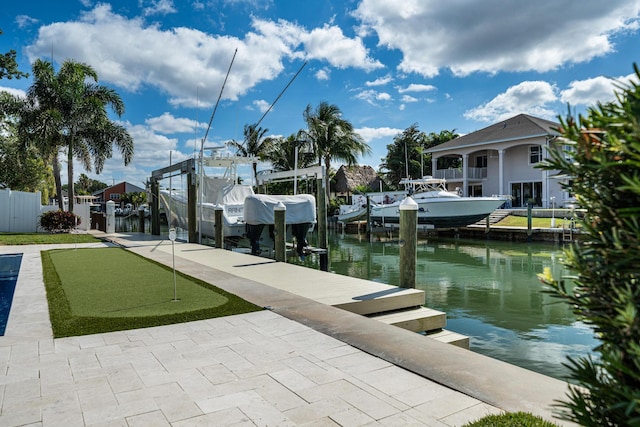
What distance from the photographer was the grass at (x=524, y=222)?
77.3ft

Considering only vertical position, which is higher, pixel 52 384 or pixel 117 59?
pixel 117 59

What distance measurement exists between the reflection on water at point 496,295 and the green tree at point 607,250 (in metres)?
0.17

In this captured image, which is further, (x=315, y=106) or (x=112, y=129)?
(x=315, y=106)

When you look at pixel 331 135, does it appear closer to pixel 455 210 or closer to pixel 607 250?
pixel 455 210

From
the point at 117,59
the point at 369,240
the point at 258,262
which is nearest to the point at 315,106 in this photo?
the point at 369,240

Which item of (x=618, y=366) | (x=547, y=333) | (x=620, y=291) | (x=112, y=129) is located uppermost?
(x=112, y=129)

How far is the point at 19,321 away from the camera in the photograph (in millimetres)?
5441

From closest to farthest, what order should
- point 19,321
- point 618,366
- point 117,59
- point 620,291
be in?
point 618,366 < point 620,291 < point 19,321 < point 117,59

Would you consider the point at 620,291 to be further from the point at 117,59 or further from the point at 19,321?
the point at 117,59

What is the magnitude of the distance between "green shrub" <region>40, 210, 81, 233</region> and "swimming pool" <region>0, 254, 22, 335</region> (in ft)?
32.4

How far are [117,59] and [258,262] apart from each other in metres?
13.9

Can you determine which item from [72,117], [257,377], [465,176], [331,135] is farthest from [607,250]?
[465,176]

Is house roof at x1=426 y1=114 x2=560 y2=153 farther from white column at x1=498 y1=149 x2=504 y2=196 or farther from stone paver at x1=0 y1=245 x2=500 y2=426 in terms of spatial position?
stone paver at x1=0 y1=245 x2=500 y2=426

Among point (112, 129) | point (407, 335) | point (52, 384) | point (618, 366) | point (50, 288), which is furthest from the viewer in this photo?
point (112, 129)
